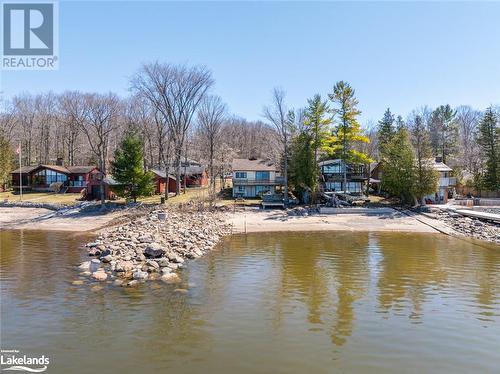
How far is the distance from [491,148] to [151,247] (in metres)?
51.6

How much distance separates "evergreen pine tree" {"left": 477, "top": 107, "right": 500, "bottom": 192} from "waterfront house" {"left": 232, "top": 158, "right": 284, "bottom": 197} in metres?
28.5

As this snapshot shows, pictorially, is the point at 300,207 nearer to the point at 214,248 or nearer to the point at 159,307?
the point at 214,248

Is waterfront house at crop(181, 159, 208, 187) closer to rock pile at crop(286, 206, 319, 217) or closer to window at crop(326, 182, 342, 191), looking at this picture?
window at crop(326, 182, 342, 191)

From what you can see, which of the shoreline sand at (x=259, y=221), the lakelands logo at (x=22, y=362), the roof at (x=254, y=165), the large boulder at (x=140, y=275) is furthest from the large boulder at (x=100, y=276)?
the roof at (x=254, y=165)

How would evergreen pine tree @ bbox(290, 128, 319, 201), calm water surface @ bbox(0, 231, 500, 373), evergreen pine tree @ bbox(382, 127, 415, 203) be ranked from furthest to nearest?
evergreen pine tree @ bbox(290, 128, 319, 201) < evergreen pine tree @ bbox(382, 127, 415, 203) < calm water surface @ bbox(0, 231, 500, 373)

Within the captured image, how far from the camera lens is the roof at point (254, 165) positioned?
56.6 metres

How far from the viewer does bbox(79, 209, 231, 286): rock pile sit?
20.2 meters

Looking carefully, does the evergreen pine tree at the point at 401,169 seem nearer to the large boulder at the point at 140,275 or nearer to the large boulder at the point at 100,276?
the large boulder at the point at 140,275

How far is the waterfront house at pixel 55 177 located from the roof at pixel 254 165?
21.9 m

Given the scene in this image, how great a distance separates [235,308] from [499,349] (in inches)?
355

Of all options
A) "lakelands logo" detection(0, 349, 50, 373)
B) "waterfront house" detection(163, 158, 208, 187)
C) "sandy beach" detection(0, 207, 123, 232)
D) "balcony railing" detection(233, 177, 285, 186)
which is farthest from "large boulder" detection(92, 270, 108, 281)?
"waterfront house" detection(163, 158, 208, 187)

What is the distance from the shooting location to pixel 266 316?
14852mm

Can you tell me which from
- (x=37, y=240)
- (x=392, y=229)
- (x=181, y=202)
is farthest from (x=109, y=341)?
(x=181, y=202)

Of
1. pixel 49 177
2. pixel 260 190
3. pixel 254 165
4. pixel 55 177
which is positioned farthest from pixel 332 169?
pixel 49 177
